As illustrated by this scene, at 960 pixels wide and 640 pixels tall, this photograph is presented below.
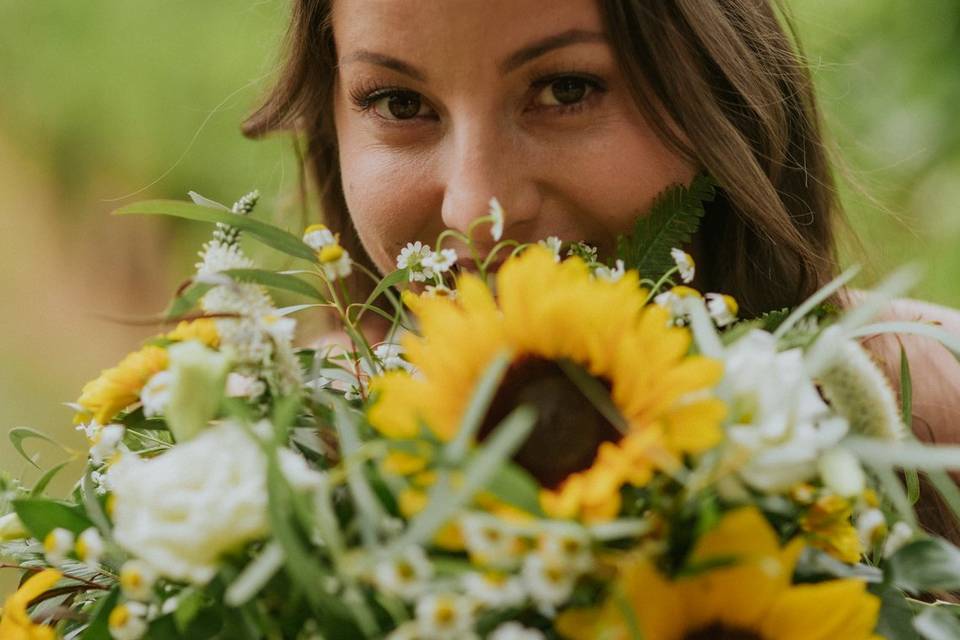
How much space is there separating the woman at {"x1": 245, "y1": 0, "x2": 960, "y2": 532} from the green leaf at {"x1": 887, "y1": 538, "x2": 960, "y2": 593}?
0.39 meters

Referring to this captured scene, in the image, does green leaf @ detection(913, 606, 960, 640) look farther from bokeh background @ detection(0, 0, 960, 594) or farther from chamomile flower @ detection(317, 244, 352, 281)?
bokeh background @ detection(0, 0, 960, 594)

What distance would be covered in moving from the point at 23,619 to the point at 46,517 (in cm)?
7

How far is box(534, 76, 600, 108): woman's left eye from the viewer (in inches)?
30.6

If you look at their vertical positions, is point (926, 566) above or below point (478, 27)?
below

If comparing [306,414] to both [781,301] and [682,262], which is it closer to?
[682,262]

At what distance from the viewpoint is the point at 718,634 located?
1.35 ft

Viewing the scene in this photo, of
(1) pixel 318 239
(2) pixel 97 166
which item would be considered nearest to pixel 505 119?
(1) pixel 318 239

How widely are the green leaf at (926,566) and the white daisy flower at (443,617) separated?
207 millimetres

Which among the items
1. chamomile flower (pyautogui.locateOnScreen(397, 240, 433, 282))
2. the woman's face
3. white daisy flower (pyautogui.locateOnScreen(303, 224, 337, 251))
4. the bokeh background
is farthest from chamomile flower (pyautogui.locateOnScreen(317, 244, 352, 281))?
the bokeh background

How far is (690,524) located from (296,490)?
0.15m

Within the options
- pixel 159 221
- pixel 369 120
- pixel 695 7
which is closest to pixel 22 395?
pixel 159 221

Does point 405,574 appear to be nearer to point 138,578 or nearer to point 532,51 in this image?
point 138,578

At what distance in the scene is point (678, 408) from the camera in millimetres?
388

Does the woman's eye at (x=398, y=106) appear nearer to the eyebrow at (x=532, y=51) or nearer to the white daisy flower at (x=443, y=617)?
the eyebrow at (x=532, y=51)
